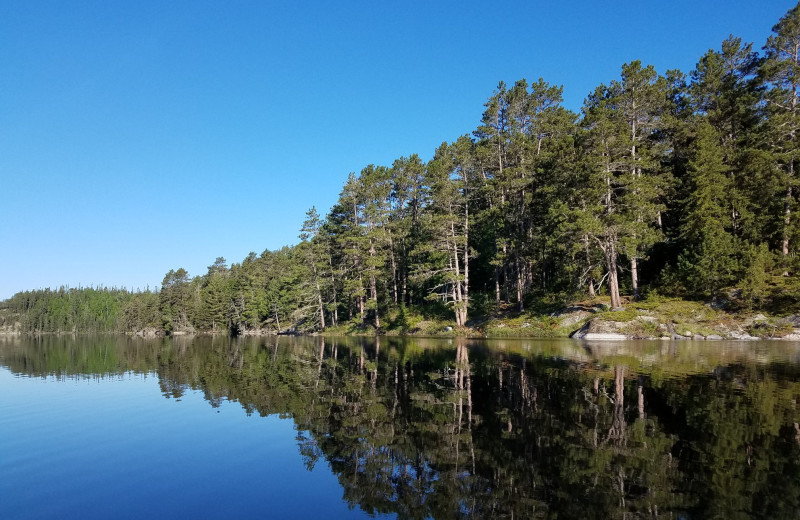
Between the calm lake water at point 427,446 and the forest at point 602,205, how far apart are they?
19.4 meters

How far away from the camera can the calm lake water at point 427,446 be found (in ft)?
24.5

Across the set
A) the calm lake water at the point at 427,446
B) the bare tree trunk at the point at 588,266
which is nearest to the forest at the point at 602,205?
the bare tree trunk at the point at 588,266

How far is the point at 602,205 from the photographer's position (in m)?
37.3

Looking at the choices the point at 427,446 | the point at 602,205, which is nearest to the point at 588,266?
the point at 602,205

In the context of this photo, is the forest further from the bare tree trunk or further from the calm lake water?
the calm lake water

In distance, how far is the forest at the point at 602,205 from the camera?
122 feet

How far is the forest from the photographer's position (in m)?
37.3

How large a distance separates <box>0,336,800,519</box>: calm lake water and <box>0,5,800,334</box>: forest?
19.4 metres

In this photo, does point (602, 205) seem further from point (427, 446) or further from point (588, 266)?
point (427, 446)

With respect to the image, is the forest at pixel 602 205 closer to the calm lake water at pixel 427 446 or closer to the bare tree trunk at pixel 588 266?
the bare tree trunk at pixel 588 266

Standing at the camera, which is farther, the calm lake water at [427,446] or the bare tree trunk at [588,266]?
the bare tree trunk at [588,266]

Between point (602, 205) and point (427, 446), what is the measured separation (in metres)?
33.7

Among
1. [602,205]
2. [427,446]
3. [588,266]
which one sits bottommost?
[427,446]

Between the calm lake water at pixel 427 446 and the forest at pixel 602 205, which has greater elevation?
the forest at pixel 602 205
